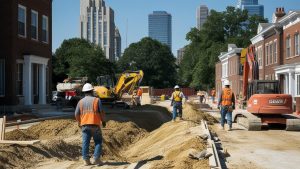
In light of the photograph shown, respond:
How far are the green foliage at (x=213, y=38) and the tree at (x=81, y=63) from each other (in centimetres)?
1649

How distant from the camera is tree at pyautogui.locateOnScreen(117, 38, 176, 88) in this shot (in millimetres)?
108500

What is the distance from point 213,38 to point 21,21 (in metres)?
66.2

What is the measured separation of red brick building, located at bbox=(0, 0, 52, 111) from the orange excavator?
12.9 m

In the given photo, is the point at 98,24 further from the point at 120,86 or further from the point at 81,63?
the point at 120,86

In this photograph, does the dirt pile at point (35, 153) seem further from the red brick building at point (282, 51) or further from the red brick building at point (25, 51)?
the red brick building at point (282, 51)

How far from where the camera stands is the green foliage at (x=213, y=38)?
8831 cm

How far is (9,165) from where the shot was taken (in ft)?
38.7

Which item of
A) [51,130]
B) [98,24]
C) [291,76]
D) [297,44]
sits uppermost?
[98,24]

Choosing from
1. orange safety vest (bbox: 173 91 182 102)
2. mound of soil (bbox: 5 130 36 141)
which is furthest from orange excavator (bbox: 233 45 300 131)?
mound of soil (bbox: 5 130 36 141)

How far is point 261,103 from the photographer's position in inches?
784

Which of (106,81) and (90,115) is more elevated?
(106,81)

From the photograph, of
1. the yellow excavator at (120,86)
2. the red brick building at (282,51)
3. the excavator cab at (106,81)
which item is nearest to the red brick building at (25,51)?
the yellow excavator at (120,86)

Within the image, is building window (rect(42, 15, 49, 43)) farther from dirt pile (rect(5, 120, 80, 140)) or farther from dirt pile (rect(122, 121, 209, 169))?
dirt pile (rect(5, 120, 80, 140))

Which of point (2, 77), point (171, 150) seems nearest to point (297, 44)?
point (2, 77)
